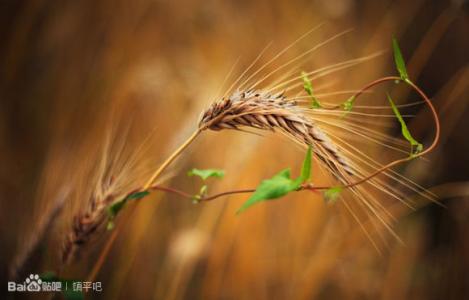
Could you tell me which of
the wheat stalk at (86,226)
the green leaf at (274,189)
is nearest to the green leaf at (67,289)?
the wheat stalk at (86,226)

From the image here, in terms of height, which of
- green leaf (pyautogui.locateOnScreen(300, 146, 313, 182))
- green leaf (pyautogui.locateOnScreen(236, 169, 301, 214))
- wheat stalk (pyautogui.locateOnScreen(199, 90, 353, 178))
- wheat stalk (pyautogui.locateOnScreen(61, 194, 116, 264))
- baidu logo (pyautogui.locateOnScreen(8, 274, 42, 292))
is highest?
wheat stalk (pyautogui.locateOnScreen(199, 90, 353, 178))

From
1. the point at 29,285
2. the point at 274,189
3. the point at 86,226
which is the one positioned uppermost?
the point at 274,189

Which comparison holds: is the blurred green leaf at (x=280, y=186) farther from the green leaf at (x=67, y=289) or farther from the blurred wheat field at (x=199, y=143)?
the blurred wheat field at (x=199, y=143)

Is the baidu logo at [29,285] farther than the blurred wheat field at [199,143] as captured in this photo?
No

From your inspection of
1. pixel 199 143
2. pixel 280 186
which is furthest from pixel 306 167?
pixel 199 143

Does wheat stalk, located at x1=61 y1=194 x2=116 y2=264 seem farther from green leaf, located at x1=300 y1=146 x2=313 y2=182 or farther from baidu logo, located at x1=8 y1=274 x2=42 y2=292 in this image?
green leaf, located at x1=300 y1=146 x2=313 y2=182

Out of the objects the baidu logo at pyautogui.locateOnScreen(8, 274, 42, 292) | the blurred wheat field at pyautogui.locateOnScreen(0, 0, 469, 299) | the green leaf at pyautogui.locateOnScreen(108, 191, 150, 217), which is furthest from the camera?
the blurred wheat field at pyautogui.locateOnScreen(0, 0, 469, 299)

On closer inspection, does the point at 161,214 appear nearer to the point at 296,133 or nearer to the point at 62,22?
the point at 62,22

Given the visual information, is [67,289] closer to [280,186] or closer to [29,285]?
[29,285]

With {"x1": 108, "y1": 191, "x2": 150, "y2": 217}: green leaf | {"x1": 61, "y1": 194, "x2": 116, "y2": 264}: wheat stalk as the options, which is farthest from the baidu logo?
{"x1": 108, "y1": 191, "x2": 150, "y2": 217}: green leaf
